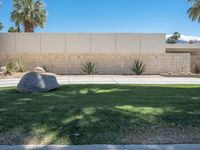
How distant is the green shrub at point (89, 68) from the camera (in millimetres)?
30370

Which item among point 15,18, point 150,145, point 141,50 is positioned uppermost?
point 15,18

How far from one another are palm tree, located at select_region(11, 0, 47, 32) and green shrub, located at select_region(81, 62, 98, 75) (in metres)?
15.3

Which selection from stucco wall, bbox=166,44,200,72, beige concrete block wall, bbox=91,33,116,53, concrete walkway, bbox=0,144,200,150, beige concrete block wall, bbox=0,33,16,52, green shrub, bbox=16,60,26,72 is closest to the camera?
concrete walkway, bbox=0,144,200,150

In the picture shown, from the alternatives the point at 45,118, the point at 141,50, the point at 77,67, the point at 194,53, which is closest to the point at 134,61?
the point at 141,50

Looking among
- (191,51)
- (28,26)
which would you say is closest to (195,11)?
(191,51)

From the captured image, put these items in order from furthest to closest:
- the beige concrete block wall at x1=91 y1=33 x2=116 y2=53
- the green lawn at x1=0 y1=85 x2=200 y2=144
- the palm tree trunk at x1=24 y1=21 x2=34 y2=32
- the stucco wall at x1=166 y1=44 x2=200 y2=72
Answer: the palm tree trunk at x1=24 y1=21 x2=34 y2=32
the stucco wall at x1=166 y1=44 x2=200 y2=72
the beige concrete block wall at x1=91 y1=33 x2=116 y2=53
the green lawn at x1=0 y1=85 x2=200 y2=144

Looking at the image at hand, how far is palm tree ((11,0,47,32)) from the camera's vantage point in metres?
43.8

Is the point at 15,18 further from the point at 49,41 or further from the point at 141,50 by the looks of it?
the point at 141,50

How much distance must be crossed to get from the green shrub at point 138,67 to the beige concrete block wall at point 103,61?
0.33m

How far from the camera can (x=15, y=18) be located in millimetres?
44875

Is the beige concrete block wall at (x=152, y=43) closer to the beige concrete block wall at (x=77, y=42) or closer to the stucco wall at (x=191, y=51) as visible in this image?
the stucco wall at (x=191, y=51)

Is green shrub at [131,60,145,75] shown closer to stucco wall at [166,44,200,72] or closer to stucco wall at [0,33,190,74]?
stucco wall at [0,33,190,74]

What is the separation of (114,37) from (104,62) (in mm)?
2300

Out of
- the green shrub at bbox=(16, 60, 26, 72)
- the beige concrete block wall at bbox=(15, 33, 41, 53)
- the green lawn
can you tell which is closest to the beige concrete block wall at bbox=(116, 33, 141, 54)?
the beige concrete block wall at bbox=(15, 33, 41, 53)
